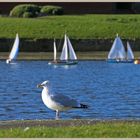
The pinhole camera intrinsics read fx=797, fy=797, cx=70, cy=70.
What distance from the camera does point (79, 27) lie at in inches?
2402

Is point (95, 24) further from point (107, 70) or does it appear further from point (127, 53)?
point (107, 70)

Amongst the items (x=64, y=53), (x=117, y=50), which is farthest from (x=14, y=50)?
(x=117, y=50)

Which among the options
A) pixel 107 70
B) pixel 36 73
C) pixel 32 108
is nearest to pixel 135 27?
pixel 107 70

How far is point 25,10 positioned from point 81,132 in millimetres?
51856

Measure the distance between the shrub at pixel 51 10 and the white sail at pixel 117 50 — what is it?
10417mm

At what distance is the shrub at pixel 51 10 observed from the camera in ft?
215

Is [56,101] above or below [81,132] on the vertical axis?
above

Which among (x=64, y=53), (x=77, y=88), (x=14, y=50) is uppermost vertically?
(x=14, y=50)

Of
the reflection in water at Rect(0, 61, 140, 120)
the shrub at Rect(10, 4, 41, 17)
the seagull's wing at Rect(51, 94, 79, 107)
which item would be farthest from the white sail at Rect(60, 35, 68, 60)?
the seagull's wing at Rect(51, 94, 79, 107)

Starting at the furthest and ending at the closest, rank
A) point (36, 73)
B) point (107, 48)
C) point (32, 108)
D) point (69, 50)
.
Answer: point (107, 48) → point (69, 50) → point (36, 73) → point (32, 108)

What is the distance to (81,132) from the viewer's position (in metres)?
12.9

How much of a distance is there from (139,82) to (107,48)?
2106 cm

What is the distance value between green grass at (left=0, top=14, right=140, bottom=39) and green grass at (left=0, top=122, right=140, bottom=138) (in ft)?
150

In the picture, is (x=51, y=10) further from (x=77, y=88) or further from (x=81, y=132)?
(x=81, y=132)
